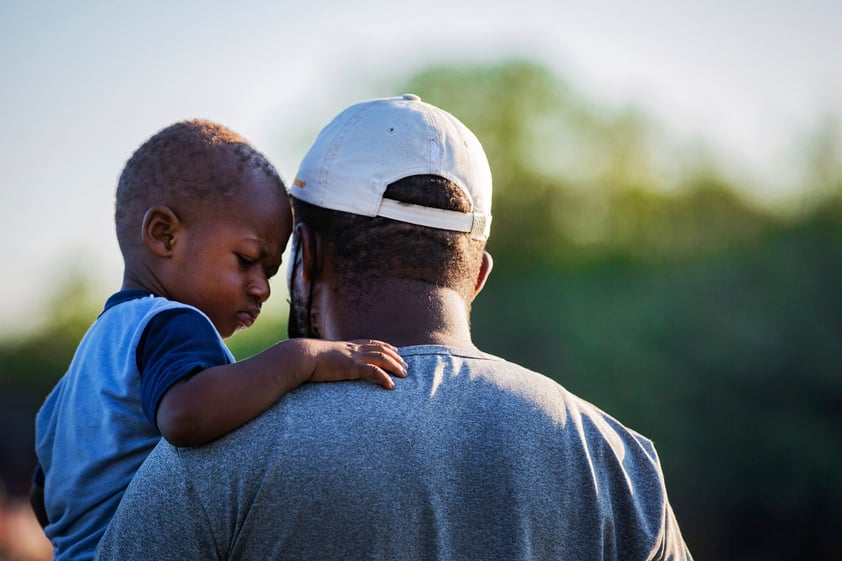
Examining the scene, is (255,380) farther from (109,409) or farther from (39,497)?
(39,497)

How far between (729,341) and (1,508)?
39.2 feet

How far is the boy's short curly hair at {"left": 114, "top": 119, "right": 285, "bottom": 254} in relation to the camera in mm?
2703

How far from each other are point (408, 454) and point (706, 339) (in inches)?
618

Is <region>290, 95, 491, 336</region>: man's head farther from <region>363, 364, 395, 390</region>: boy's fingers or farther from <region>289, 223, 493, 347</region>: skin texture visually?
<region>363, 364, 395, 390</region>: boy's fingers

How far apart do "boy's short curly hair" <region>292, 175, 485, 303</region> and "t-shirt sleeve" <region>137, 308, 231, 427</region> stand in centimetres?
36

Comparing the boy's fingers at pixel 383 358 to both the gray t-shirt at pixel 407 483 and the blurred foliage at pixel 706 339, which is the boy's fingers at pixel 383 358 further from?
the blurred foliage at pixel 706 339

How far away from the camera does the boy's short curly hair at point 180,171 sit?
2.70 m

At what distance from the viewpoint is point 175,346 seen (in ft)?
6.98

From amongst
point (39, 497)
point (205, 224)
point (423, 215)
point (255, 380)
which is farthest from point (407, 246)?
point (39, 497)

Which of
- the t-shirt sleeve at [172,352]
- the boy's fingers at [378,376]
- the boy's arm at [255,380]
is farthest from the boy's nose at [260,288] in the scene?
the boy's fingers at [378,376]

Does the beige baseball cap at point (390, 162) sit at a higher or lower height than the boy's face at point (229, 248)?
higher

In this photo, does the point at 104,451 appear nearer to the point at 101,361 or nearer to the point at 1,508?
the point at 101,361

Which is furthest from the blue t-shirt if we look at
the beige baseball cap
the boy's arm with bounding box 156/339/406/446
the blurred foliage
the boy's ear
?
the blurred foliage

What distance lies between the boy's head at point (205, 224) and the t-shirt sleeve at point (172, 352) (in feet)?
1.48
